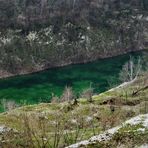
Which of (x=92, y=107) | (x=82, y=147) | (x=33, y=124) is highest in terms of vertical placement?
(x=82, y=147)

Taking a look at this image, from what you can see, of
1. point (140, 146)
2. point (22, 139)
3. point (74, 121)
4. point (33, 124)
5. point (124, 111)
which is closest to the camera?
point (140, 146)

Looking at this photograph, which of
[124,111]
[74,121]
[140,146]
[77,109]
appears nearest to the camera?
[140,146]

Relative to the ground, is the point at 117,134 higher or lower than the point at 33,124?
higher

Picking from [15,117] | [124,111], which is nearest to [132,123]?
[15,117]

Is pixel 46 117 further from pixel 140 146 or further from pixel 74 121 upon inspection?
pixel 140 146

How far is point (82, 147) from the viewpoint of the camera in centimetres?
2345

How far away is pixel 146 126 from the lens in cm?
2452

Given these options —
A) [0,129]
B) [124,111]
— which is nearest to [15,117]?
[0,129]

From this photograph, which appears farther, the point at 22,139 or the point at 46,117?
the point at 46,117

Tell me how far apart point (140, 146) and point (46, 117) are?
3779 cm

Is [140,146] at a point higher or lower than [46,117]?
higher

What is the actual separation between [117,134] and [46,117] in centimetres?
3692

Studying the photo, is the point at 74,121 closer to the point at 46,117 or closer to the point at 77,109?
the point at 46,117

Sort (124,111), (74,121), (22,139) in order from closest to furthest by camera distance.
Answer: (22,139)
(74,121)
(124,111)
